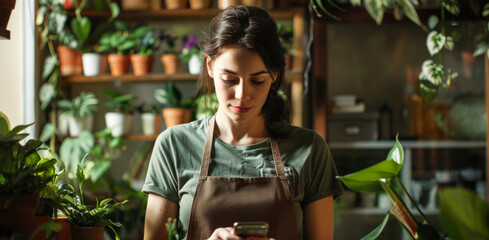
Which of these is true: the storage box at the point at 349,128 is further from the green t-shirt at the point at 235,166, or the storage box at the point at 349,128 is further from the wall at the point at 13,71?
the wall at the point at 13,71

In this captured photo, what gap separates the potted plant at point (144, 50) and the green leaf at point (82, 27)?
0.91 ft

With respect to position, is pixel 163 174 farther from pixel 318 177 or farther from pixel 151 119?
pixel 151 119

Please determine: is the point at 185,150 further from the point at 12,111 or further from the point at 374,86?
the point at 374,86

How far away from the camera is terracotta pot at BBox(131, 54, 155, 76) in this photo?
3.08m

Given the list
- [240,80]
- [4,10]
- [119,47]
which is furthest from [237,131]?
[119,47]

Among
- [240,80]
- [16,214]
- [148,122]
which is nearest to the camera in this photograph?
[16,214]

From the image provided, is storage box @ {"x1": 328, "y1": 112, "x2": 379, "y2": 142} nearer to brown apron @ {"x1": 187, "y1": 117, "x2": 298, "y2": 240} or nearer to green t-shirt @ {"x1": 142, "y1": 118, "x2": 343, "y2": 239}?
green t-shirt @ {"x1": 142, "y1": 118, "x2": 343, "y2": 239}

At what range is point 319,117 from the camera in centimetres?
303

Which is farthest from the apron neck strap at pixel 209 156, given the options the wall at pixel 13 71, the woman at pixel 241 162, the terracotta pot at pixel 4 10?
the wall at pixel 13 71

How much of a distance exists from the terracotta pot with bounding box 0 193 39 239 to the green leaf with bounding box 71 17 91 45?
7.44ft

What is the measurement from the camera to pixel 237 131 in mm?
1565

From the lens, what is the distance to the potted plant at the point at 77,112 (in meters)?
3.06

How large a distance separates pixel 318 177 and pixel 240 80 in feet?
1.26

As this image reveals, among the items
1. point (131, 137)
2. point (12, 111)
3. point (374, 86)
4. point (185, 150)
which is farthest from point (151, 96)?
point (185, 150)
